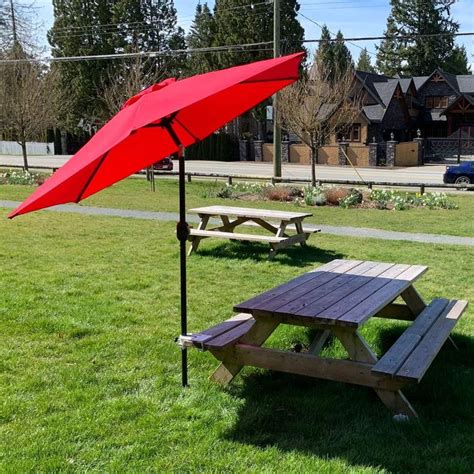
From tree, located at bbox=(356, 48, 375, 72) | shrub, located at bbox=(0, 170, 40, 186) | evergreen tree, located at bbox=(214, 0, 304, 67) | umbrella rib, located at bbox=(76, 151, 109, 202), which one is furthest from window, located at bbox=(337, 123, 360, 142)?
tree, located at bbox=(356, 48, 375, 72)

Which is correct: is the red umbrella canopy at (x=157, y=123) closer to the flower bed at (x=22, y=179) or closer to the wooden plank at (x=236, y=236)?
the wooden plank at (x=236, y=236)

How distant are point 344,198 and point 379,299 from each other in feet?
41.0

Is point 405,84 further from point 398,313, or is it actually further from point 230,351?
point 230,351

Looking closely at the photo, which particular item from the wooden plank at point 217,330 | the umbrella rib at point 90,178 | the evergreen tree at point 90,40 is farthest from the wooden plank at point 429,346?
the evergreen tree at point 90,40

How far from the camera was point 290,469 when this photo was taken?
10.2 feet

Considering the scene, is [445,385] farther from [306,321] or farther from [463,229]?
[463,229]

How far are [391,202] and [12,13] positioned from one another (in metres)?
13.0

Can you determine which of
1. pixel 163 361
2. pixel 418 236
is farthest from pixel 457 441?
pixel 418 236

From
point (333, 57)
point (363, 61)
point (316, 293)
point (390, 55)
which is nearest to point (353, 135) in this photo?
point (333, 57)

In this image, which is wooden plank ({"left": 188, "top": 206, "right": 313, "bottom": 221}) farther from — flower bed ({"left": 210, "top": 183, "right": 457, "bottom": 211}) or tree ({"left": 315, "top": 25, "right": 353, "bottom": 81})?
tree ({"left": 315, "top": 25, "right": 353, "bottom": 81})

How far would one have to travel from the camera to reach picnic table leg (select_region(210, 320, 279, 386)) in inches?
156

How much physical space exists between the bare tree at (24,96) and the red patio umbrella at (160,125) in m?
20.9

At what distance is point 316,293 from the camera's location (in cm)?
424

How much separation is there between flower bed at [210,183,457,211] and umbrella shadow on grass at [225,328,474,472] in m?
11.9
